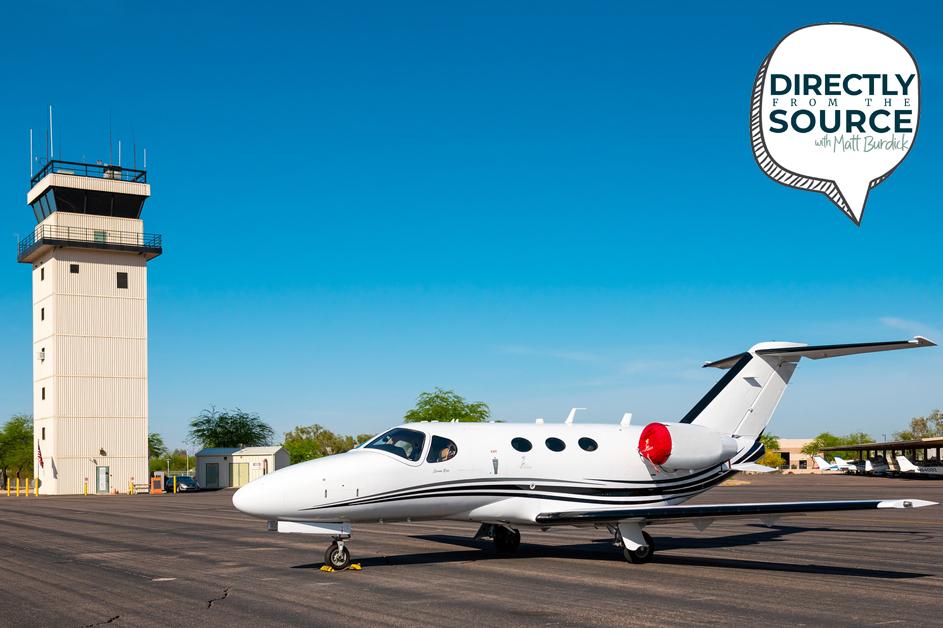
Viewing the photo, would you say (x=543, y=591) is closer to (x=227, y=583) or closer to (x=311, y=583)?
(x=311, y=583)

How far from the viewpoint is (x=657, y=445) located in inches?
736

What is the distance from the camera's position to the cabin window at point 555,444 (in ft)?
60.0

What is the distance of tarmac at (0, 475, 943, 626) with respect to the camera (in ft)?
39.0

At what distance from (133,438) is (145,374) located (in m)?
4.88

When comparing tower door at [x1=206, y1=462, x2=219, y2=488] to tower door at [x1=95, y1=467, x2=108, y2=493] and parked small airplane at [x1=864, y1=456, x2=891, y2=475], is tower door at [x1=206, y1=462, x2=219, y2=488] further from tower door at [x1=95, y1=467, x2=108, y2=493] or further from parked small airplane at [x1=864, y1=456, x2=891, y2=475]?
parked small airplane at [x1=864, y1=456, x2=891, y2=475]

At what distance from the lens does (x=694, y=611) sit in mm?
12055

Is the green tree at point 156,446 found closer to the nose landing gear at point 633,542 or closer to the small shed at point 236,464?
the small shed at point 236,464

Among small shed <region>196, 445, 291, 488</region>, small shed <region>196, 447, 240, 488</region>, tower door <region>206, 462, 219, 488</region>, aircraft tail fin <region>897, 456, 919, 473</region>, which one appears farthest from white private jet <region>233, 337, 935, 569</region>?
aircraft tail fin <region>897, 456, 919, 473</region>

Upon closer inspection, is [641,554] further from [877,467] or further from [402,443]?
[877,467]

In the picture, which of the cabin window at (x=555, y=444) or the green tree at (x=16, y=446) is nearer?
the cabin window at (x=555, y=444)

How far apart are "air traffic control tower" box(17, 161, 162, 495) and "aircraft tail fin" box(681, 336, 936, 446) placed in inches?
2303

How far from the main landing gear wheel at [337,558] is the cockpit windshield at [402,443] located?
190 centimetres

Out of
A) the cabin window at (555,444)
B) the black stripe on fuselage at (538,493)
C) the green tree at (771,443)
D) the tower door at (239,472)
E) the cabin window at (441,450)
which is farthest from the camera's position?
the green tree at (771,443)

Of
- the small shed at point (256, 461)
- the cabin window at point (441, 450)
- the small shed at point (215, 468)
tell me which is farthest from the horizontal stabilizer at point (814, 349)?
the small shed at point (215, 468)
